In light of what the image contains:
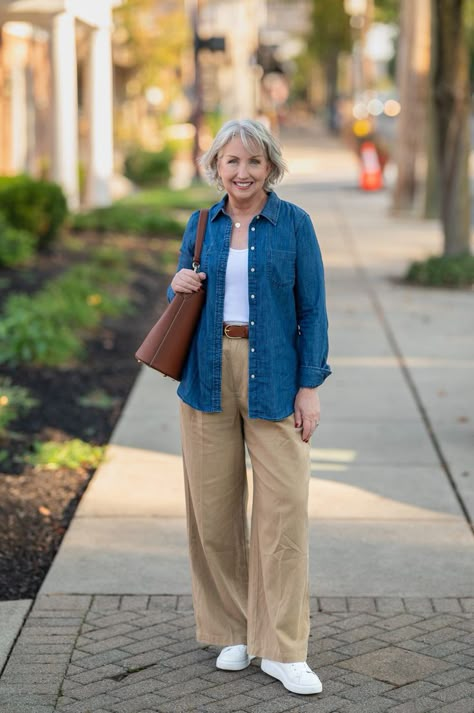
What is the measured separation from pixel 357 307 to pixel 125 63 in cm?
2329

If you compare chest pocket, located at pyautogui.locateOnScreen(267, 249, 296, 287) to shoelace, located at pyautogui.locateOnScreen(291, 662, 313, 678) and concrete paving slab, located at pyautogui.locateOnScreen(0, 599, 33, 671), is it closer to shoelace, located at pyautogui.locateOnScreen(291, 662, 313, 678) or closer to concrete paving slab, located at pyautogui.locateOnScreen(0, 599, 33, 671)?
shoelace, located at pyautogui.locateOnScreen(291, 662, 313, 678)

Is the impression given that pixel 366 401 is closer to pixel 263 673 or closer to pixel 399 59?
pixel 263 673

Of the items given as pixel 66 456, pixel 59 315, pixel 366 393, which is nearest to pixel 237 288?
pixel 66 456

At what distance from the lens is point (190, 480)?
4156 millimetres

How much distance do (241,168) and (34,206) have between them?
995 cm

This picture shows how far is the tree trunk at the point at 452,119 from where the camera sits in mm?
13209

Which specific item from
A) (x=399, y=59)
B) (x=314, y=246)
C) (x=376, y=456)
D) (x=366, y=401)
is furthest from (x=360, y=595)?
(x=399, y=59)

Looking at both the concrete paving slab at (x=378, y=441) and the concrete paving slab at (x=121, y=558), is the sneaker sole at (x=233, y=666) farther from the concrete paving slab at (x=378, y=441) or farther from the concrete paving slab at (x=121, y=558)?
the concrete paving slab at (x=378, y=441)

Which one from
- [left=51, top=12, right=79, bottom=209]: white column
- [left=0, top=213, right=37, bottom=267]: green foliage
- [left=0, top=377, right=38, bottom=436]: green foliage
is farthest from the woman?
[left=51, top=12, right=79, bottom=209]: white column

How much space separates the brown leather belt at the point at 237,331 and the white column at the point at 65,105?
484 inches

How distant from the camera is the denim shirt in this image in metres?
3.96

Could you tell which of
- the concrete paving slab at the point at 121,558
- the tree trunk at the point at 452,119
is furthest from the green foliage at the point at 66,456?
the tree trunk at the point at 452,119

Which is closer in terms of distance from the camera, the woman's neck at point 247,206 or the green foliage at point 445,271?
the woman's neck at point 247,206

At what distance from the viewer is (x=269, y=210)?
4000mm
